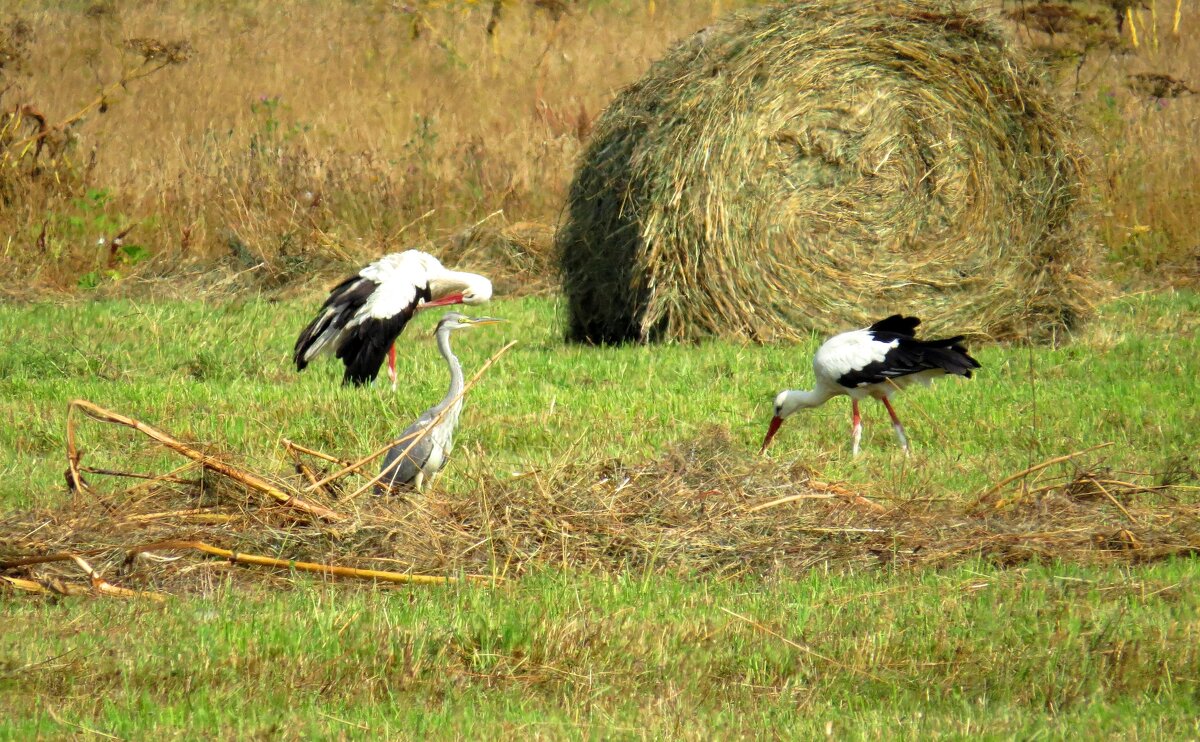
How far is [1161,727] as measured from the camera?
130 inches

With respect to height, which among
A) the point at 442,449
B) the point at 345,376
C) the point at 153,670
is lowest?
the point at 345,376

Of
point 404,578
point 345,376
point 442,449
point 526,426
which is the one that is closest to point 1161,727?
point 404,578

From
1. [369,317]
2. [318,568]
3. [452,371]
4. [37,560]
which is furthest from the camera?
[369,317]

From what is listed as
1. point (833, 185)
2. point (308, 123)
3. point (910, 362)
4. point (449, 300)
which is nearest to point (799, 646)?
point (910, 362)

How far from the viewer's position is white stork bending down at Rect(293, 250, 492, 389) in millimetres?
8758

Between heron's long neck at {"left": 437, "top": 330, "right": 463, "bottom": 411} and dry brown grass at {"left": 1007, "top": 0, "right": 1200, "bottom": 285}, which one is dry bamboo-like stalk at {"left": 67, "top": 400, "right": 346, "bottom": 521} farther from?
dry brown grass at {"left": 1007, "top": 0, "right": 1200, "bottom": 285}

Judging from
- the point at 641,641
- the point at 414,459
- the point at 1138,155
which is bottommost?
the point at 1138,155

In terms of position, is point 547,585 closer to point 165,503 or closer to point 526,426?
point 165,503

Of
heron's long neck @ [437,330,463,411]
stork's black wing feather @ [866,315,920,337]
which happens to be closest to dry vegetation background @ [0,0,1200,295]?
stork's black wing feather @ [866,315,920,337]

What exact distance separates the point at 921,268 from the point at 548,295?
3880mm

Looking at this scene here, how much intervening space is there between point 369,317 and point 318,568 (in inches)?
→ 178

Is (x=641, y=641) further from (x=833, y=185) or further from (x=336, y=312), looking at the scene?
(x=833, y=185)

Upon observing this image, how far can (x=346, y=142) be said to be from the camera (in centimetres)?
1590

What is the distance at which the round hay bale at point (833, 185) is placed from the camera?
9.63 meters
